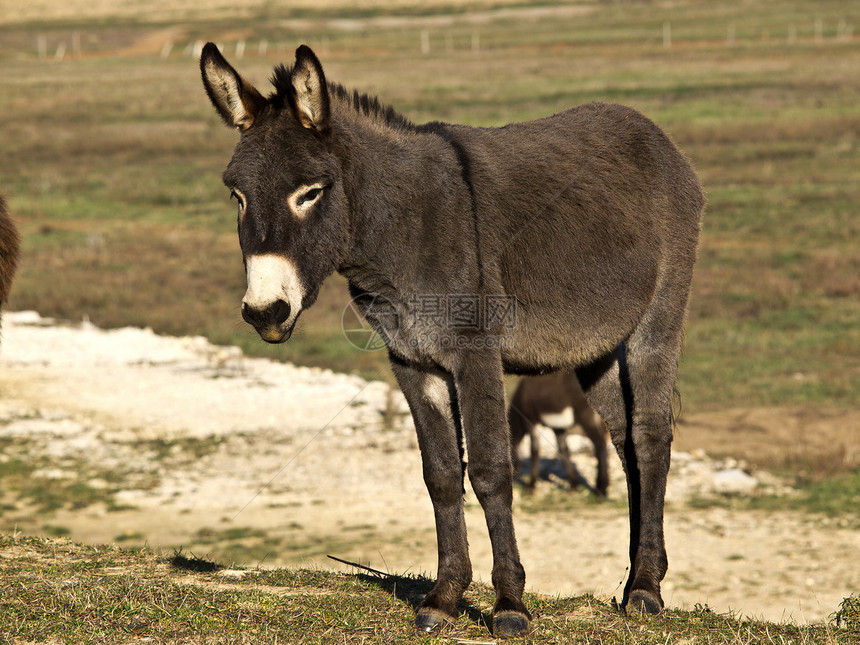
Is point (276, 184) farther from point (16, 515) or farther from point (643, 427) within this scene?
point (16, 515)

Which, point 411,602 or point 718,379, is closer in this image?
point 411,602

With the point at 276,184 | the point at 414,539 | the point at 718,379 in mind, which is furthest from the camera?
the point at 718,379

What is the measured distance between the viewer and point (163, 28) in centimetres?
9188

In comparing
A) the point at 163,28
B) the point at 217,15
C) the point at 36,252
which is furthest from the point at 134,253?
the point at 217,15

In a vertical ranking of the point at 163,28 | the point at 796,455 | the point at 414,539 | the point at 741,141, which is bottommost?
the point at 414,539

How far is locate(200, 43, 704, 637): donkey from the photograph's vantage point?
16.4 feet

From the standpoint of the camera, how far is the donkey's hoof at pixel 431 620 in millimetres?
5312

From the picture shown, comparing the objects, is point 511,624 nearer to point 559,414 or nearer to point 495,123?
point 559,414

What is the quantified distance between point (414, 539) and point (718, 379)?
784cm

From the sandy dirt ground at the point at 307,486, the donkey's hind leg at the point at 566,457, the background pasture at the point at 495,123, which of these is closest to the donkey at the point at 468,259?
the background pasture at the point at 495,123

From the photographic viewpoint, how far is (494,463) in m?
5.26

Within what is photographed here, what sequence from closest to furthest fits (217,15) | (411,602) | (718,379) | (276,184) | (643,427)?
(276,184) → (411,602) → (643,427) → (718,379) → (217,15)

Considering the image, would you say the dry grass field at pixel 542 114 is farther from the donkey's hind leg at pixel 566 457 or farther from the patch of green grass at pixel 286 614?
the donkey's hind leg at pixel 566 457

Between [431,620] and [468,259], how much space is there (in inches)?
77.4
